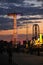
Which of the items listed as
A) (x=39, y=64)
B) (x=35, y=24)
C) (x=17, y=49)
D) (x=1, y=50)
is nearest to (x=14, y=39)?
(x=35, y=24)

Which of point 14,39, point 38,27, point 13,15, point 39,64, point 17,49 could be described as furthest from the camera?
point 13,15

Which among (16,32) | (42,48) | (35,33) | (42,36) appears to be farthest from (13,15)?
(42,48)

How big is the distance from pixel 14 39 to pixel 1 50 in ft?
85.2

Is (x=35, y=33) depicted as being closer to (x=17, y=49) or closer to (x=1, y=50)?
(x=17, y=49)

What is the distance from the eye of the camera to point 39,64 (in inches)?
995

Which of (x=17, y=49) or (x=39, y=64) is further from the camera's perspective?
(x=17, y=49)

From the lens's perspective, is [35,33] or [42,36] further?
[35,33]

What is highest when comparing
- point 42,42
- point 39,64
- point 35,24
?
point 35,24

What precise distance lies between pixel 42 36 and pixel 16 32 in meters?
14.3

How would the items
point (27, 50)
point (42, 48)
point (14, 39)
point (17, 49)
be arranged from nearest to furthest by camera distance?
point (27, 50) < point (42, 48) < point (17, 49) < point (14, 39)

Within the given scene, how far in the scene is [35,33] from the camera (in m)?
74.8

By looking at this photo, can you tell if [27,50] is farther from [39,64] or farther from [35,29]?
[39,64]

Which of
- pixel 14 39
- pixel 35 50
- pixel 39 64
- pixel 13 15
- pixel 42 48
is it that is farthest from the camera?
pixel 13 15

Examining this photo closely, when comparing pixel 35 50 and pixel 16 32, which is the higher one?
pixel 16 32
